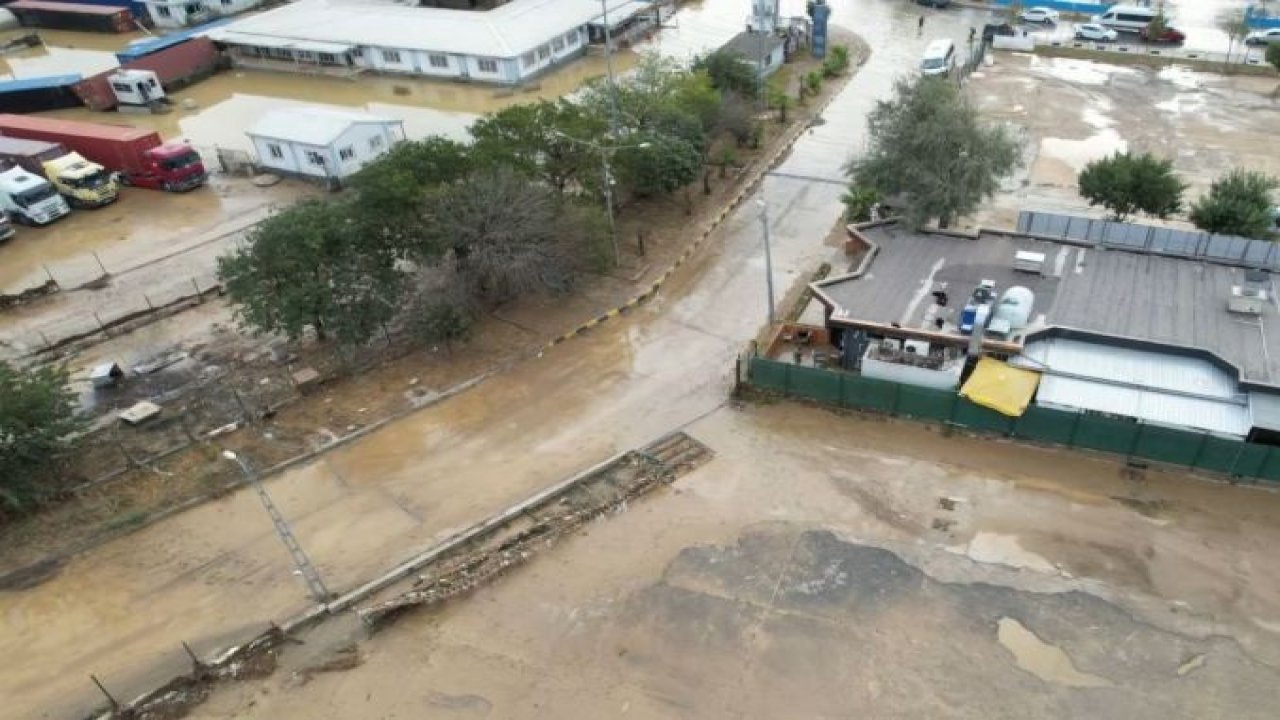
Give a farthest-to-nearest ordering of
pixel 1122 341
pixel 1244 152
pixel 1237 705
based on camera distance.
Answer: pixel 1244 152
pixel 1122 341
pixel 1237 705

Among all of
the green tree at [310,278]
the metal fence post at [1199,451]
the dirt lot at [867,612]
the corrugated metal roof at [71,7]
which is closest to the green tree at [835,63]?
the green tree at [310,278]

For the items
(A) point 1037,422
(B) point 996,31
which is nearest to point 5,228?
(A) point 1037,422

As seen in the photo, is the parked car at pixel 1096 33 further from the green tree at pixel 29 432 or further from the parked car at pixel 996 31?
the green tree at pixel 29 432

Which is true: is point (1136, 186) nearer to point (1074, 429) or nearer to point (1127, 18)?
point (1074, 429)

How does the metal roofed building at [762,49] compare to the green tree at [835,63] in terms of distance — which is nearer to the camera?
the metal roofed building at [762,49]

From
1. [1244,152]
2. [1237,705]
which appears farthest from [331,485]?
[1244,152]

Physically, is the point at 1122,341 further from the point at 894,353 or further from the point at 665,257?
the point at 665,257

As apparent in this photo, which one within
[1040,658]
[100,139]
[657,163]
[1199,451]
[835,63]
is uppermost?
[100,139]
